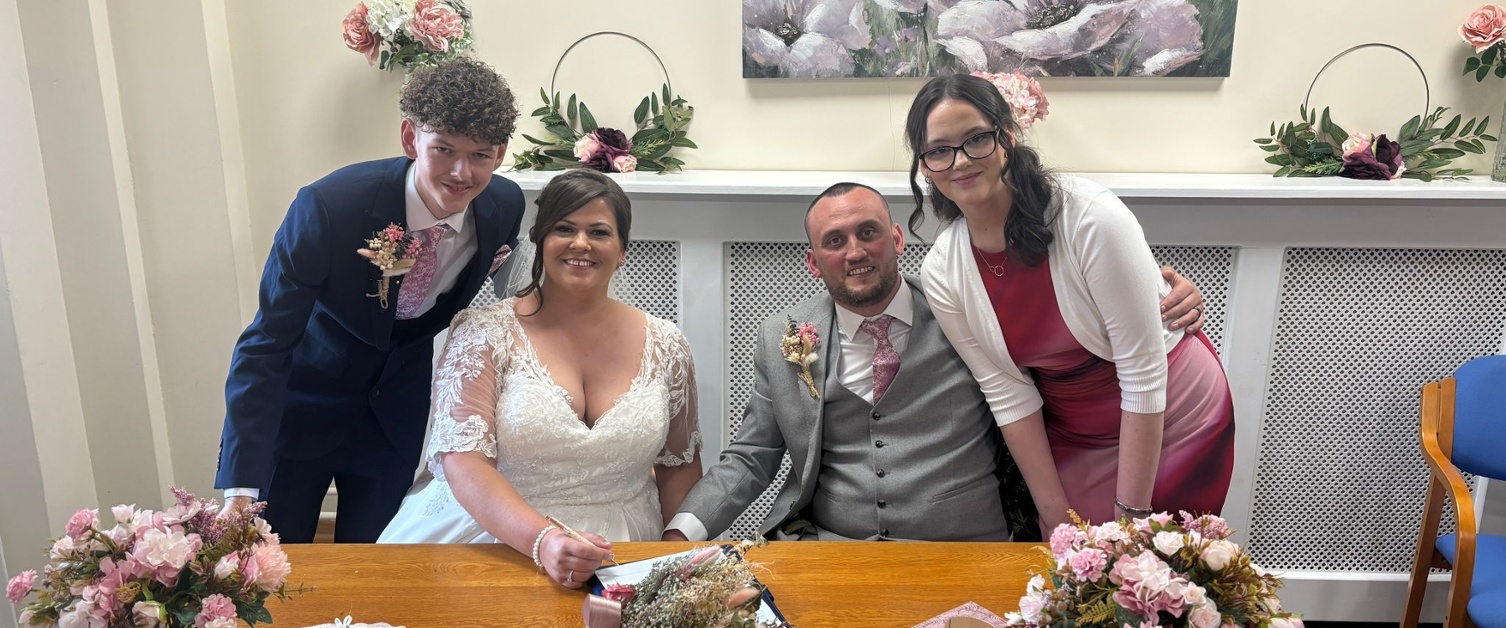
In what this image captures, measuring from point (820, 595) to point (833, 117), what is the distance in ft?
5.63

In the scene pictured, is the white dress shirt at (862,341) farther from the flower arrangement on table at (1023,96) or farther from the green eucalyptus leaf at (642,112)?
the green eucalyptus leaf at (642,112)

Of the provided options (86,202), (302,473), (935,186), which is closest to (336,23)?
(86,202)

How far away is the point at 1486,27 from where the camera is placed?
260 cm

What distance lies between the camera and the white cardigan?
70.3 inches

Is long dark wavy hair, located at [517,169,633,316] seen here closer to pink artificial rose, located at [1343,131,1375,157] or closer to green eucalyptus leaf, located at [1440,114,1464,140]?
pink artificial rose, located at [1343,131,1375,157]

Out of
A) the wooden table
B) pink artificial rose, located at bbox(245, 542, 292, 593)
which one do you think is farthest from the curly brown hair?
pink artificial rose, located at bbox(245, 542, 292, 593)

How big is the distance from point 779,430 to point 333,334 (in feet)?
3.32

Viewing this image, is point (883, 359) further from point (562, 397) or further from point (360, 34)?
point (360, 34)

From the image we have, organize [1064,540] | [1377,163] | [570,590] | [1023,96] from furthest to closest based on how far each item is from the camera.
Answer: [1377,163]
[1023,96]
[570,590]
[1064,540]

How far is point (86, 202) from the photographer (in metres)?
2.69

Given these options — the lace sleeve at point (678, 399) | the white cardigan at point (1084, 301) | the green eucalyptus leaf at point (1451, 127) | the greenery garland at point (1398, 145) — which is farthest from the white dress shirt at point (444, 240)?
the green eucalyptus leaf at point (1451, 127)

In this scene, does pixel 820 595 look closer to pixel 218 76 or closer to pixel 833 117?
pixel 833 117

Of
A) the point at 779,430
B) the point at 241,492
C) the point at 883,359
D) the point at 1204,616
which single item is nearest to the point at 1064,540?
the point at 1204,616

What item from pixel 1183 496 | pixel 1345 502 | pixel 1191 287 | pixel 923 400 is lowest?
pixel 1345 502
